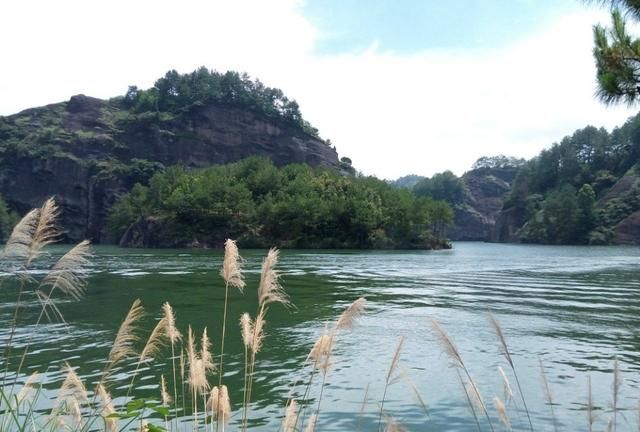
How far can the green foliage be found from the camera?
515ft

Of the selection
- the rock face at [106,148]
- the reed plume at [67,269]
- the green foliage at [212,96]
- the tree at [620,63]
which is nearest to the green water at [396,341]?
the reed plume at [67,269]

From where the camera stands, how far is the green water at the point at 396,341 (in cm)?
1015

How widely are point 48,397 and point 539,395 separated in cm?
876

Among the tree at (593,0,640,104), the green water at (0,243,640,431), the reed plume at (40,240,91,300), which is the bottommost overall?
the green water at (0,243,640,431)

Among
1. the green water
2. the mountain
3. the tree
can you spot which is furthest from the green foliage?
the tree

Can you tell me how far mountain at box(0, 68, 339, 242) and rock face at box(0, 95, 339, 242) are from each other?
8.8 inches

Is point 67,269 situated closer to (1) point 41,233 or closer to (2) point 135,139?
(1) point 41,233

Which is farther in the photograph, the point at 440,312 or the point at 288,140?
the point at 288,140

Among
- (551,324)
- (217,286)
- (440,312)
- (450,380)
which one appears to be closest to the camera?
(450,380)

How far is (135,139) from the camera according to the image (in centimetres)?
14688

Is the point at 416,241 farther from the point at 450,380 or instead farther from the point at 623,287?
the point at 450,380

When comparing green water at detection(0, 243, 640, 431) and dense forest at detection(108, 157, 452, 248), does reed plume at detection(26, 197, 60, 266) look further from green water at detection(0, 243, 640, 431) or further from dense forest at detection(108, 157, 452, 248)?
dense forest at detection(108, 157, 452, 248)

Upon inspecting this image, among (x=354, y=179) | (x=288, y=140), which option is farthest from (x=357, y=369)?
(x=288, y=140)

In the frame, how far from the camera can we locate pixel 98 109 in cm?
15512
